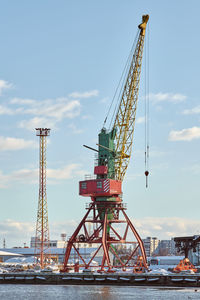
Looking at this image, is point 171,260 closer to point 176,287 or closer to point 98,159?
point 98,159

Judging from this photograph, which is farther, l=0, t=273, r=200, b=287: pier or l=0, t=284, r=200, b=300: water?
l=0, t=273, r=200, b=287: pier

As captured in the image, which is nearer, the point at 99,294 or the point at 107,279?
the point at 99,294

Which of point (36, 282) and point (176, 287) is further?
point (36, 282)

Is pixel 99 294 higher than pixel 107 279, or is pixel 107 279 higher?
pixel 107 279

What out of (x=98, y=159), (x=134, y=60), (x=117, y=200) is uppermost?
(x=134, y=60)

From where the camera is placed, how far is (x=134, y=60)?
4358 inches

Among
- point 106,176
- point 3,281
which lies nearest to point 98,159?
point 106,176

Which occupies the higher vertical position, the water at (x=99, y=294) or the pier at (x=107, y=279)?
the pier at (x=107, y=279)

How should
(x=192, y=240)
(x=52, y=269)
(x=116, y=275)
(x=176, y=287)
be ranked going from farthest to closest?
(x=192, y=240) → (x=52, y=269) → (x=116, y=275) → (x=176, y=287)

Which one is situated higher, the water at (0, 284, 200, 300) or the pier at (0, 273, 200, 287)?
the pier at (0, 273, 200, 287)

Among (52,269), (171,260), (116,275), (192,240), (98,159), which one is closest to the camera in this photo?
(116,275)

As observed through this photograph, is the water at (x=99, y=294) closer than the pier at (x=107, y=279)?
Yes

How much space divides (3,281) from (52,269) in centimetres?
917

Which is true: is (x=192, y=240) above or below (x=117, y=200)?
below
